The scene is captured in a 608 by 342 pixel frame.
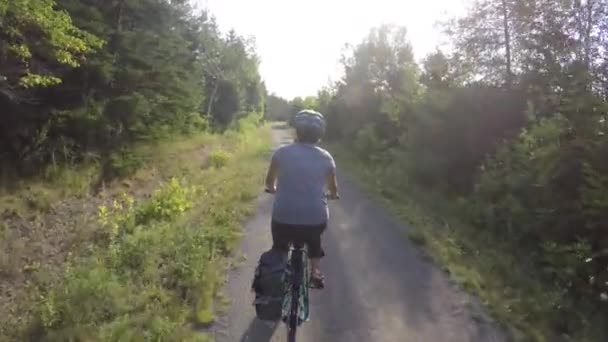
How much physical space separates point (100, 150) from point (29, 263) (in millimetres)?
6012

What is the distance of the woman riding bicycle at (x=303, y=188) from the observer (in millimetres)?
4773

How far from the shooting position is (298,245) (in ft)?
15.9

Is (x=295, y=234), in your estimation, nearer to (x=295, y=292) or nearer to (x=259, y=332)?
(x=295, y=292)

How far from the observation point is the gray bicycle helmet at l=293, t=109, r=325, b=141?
4.97 metres

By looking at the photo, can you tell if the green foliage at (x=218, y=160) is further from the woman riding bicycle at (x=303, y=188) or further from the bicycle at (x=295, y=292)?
the bicycle at (x=295, y=292)

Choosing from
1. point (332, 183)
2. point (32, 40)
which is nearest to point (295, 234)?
point (332, 183)

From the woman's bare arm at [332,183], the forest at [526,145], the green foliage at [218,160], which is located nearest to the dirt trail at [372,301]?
the forest at [526,145]

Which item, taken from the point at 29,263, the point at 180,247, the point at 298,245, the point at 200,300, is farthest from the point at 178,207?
the point at 298,245

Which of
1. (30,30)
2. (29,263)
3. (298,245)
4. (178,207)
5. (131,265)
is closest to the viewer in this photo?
(298,245)

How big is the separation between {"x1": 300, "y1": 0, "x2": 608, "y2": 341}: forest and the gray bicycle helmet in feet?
10.3

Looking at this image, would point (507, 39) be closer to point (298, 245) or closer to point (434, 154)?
point (434, 154)

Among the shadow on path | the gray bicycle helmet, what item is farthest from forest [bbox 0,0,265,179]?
the shadow on path

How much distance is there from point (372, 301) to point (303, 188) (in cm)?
223

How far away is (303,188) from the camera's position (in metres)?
4.82
